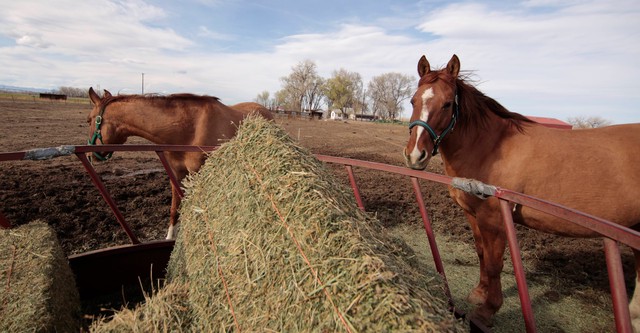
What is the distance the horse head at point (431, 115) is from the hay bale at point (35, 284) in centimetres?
285

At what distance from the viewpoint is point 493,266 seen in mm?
2842

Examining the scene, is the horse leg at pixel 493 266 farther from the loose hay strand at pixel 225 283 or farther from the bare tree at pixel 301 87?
the bare tree at pixel 301 87

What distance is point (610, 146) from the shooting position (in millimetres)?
2934

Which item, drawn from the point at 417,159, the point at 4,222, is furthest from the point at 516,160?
the point at 4,222

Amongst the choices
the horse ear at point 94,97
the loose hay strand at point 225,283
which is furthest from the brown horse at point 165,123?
the loose hay strand at point 225,283

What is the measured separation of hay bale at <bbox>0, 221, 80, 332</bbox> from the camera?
68.3 inches

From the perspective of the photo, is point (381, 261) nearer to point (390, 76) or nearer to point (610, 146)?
point (610, 146)

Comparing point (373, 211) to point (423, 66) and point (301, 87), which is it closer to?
point (423, 66)

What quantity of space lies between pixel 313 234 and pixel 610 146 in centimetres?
325

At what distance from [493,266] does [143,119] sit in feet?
14.9

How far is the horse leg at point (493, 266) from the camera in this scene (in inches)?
112

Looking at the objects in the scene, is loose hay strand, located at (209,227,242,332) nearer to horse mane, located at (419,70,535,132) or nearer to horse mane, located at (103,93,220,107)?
horse mane, located at (419,70,535,132)

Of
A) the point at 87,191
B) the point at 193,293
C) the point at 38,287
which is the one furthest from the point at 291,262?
the point at 87,191

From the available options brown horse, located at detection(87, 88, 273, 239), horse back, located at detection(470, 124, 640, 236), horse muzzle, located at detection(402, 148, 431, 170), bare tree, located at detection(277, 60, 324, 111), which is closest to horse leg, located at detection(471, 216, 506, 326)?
horse back, located at detection(470, 124, 640, 236)
